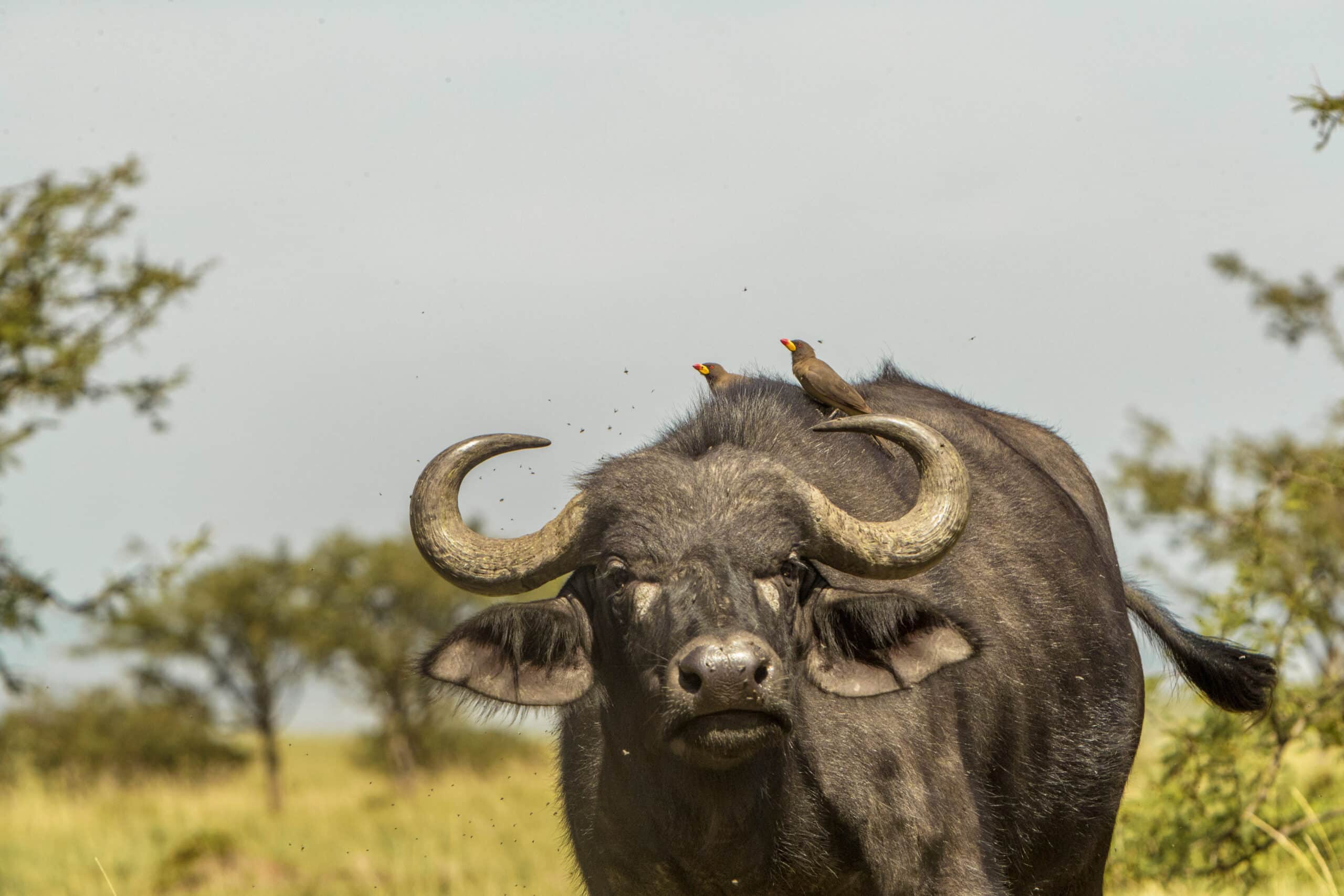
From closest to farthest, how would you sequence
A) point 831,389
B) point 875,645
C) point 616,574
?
1. point 616,574
2. point 875,645
3. point 831,389

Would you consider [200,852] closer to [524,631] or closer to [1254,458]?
[524,631]

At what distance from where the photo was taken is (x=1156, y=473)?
2350 cm

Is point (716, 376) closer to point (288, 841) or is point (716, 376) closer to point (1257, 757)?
point (1257, 757)

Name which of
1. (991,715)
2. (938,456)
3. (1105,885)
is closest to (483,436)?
(938,456)

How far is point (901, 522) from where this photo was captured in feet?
16.2

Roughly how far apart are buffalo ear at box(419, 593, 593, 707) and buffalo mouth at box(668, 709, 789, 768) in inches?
26.5

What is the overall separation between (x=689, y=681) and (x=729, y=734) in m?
0.21

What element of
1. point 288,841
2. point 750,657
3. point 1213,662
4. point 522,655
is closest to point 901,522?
point 750,657

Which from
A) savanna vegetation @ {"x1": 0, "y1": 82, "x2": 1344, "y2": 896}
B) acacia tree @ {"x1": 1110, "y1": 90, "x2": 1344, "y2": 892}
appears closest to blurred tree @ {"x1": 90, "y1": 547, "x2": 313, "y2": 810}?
savanna vegetation @ {"x1": 0, "y1": 82, "x2": 1344, "y2": 896}

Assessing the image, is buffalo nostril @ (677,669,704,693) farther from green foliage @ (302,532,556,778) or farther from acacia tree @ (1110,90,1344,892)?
green foliage @ (302,532,556,778)

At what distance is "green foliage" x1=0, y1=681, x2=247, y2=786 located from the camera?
111ft

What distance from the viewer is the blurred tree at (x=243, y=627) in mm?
32375

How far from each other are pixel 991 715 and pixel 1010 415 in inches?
94.8

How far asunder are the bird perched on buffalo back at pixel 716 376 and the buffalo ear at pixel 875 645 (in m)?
1.38
